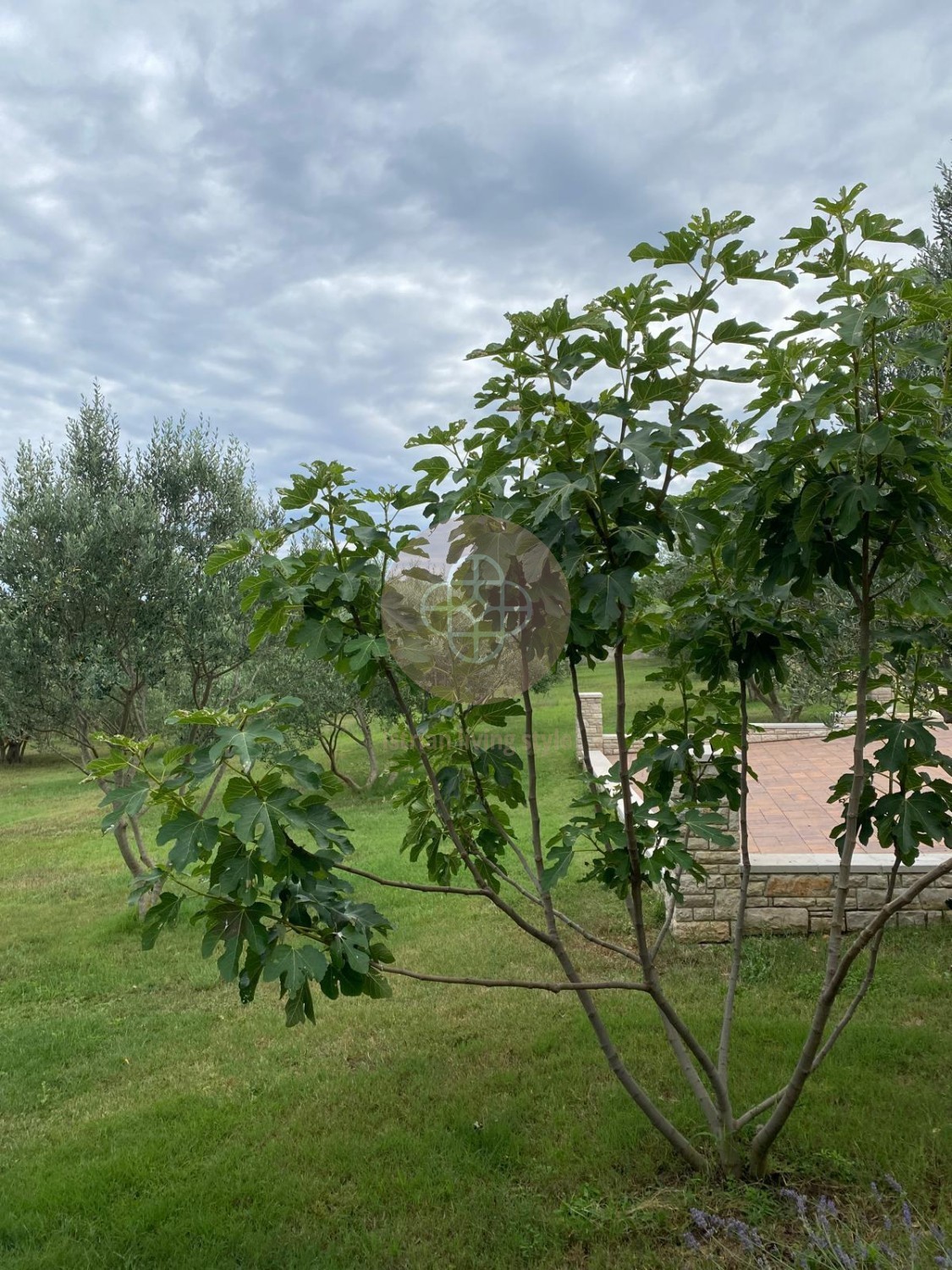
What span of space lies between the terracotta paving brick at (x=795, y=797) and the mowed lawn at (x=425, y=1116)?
190 centimetres

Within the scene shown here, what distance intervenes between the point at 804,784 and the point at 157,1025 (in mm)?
8946

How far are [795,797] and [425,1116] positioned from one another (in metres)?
7.91

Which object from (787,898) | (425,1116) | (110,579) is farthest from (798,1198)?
(110,579)

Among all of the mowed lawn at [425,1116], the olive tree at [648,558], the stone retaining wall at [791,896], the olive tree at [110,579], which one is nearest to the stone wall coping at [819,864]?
the stone retaining wall at [791,896]

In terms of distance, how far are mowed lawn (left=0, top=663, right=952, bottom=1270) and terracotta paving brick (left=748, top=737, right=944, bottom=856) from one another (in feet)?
6.25

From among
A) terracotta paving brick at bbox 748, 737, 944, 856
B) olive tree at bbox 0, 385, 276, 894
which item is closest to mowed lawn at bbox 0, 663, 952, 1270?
terracotta paving brick at bbox 748, 737, 944, 856

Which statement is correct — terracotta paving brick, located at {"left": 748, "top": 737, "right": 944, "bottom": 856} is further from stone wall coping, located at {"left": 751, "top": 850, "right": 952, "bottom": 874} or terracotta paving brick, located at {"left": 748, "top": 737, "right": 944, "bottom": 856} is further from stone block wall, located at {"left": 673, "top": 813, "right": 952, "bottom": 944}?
stone block wall, located at {"left": 673, "top": 813, "right": 952, "bottom": 944}

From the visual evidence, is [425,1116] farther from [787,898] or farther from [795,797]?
[795,797]

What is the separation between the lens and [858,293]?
264 cm

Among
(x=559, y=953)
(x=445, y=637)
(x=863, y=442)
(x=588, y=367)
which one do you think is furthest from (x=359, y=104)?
(x=559, y=953)

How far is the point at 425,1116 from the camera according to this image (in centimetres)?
449

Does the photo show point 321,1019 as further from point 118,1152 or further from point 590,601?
point 590,601

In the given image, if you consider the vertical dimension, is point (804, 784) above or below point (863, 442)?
below

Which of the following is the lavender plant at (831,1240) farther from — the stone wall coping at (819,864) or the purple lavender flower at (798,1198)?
the stone wall coping at (819,864)
